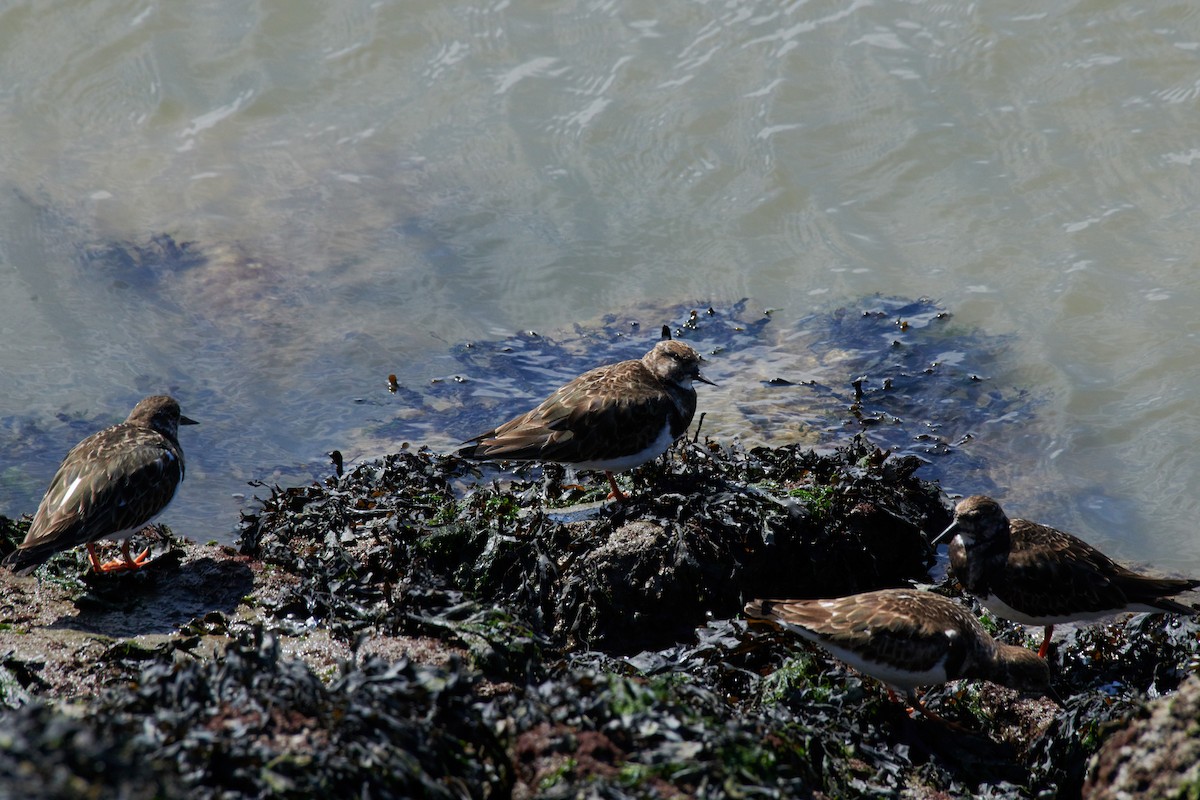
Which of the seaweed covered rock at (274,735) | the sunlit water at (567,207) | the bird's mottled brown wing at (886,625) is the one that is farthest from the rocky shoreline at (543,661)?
the sunlit water at (567,207)

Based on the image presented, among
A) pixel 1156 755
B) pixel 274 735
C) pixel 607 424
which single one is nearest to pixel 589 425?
pixel 607 424

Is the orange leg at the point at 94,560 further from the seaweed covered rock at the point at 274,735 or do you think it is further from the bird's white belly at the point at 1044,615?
the bird's white belly at the point at 1044,615

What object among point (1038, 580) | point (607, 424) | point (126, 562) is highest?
point (126, 562)

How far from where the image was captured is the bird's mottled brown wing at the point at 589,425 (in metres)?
5.81

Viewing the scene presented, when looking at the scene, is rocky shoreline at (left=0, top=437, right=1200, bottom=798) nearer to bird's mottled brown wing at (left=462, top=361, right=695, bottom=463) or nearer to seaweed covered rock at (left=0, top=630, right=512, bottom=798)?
seaweed covered rock at (left=0, top=630, right=512, bottom=798)

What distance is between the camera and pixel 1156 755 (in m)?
3.08

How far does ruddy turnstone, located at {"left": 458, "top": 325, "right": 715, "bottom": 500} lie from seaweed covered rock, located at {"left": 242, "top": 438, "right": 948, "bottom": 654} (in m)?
0.24

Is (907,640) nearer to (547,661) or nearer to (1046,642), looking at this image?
(1046,642)

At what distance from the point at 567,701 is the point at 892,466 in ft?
11.7

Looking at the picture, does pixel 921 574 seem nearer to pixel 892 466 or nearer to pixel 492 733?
pixel 892 466

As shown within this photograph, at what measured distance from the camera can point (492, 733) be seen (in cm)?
320

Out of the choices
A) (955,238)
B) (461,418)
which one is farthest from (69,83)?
(955,238)

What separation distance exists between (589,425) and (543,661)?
1592 mm

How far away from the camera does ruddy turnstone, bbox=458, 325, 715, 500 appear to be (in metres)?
5.82
